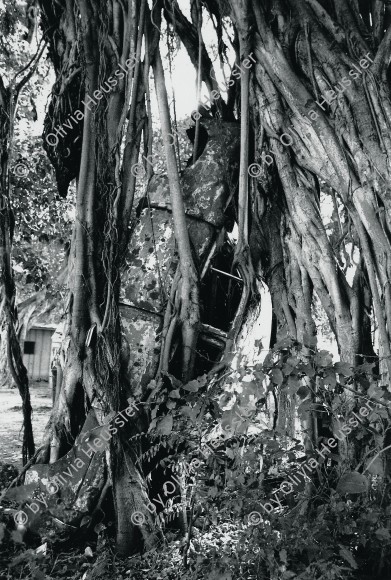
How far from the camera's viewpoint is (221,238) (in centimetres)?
266

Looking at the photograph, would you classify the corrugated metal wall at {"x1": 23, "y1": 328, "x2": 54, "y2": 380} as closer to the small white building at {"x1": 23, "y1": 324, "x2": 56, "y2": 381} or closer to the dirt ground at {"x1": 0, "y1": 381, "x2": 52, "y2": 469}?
the small white building at {"x1": 23, "y1": 324, "x2": 56, "y2": 381}

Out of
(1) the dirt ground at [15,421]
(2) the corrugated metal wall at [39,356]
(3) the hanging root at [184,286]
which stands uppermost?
(3) the hanging root at [184,286]

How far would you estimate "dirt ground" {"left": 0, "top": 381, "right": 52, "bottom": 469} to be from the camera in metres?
3.90

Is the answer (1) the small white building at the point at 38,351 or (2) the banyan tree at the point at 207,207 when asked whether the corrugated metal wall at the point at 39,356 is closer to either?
(1) the small white building at the point at 38,351

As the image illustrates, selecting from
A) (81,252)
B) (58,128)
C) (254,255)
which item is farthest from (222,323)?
(58,128)

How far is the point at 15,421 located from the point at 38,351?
6.19 m

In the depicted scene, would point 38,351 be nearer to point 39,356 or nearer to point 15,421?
point 39,356

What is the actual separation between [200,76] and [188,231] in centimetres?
97

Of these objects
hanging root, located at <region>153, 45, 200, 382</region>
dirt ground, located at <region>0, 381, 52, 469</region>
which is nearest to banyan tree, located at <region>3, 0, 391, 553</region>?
hanging root, located at <region>153, 45, 200, 382</region>

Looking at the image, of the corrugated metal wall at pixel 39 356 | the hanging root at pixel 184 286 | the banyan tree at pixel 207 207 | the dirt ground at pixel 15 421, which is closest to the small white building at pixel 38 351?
the corrugated metal wall at pixel 39 356

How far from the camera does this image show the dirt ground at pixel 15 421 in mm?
3895

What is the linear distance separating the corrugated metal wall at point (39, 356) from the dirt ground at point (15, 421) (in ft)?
6.24

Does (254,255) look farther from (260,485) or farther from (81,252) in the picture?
(260,485)

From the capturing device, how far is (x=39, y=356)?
37.2 ft
